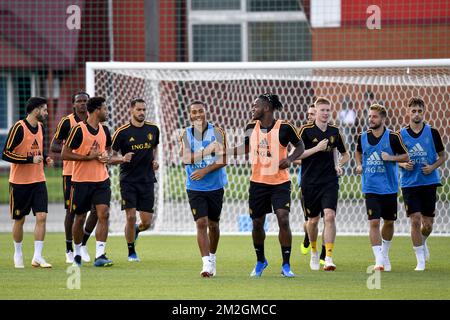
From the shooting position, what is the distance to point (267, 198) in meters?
11.4

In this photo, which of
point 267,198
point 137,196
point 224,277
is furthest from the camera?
point 137,196

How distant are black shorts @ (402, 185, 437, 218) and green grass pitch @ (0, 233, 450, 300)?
73 cm

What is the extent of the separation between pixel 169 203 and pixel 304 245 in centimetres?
588

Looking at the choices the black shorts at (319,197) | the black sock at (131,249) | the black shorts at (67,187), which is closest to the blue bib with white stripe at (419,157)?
the black shorts at (319,197)

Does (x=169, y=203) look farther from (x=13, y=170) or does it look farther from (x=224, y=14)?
(x=224, y=14)

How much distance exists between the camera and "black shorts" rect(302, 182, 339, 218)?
12156mm

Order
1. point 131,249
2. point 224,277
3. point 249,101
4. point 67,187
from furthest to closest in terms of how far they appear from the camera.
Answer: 1. point 249,101
2. point 67,187
3. point 131,249
4. point 224,277

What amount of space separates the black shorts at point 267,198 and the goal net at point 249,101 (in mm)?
5109

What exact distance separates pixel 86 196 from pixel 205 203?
5.96 feet

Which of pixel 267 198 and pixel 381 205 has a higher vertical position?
pixel 267 198

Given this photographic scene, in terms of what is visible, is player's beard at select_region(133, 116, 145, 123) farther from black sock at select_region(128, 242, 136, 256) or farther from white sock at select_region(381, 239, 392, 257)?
white sock at select_region(381, 239, 392, 257)

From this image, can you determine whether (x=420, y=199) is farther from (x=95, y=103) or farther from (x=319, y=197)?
(x=95, y=103)

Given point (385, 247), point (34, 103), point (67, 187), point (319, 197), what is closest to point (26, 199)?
point (67, 187)

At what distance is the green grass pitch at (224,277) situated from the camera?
32.2 feet
